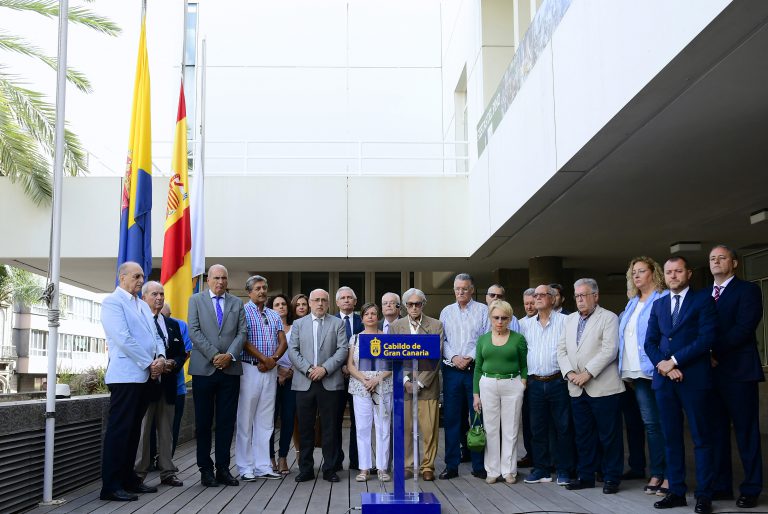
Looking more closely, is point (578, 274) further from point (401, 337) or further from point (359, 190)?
point (401, 337)

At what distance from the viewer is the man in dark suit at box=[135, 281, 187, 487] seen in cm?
679

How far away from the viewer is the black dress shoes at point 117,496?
6117 millimetres

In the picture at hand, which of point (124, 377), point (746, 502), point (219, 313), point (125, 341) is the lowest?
point (746, 502)

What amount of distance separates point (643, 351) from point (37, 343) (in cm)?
6238

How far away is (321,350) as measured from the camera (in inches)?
290

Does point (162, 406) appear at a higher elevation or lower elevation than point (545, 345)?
lower

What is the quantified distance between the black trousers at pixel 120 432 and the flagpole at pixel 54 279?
38cm

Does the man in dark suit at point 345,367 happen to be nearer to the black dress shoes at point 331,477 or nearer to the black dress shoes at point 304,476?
the black dress shoes at point 331,477

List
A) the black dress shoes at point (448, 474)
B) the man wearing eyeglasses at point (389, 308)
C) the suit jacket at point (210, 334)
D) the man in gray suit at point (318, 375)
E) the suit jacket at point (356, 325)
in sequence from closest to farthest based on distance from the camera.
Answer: the suit jacket at point (210, 334) → the man in gray suit at point (318, 375) → the black dress shoes at point (448, 474) → the man wearing eyeglasses at point (389, 308) → the suit jacket at point (356, 325)

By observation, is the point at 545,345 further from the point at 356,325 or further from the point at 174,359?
the point at 174,359

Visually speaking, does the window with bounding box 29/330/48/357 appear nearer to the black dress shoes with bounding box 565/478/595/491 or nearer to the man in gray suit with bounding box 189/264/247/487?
the man in gray suit with bounding box 189/264/247/487

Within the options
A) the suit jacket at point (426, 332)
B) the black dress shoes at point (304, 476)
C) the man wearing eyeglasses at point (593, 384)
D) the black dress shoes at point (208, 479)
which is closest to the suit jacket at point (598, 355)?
the man wearing eyeglasses at point (593, 384)

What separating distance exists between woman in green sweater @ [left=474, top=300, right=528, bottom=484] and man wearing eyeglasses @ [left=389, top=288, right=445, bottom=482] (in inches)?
17.5

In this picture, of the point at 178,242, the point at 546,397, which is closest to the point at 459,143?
the point at 178,242
